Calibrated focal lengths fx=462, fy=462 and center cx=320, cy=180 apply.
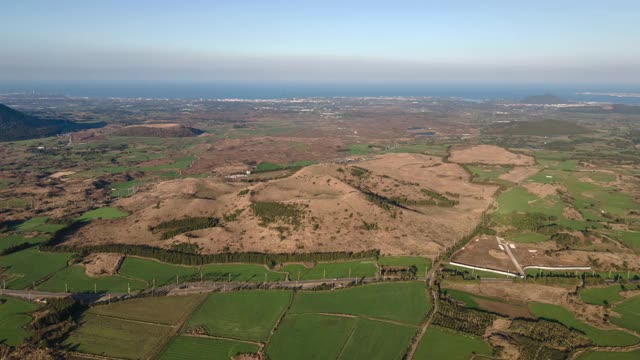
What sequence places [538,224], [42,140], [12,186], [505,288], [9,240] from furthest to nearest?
[42,140] < [12,186] < [538,224] < [9,240] < [505,288]

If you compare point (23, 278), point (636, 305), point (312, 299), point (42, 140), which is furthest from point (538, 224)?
point (42, 140)

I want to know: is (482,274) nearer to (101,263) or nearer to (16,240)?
(101,263)

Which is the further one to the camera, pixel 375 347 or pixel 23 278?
pixel 23 278

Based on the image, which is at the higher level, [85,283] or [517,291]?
[517,291]

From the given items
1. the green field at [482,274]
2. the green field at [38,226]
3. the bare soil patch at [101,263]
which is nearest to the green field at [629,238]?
the green field at [482,274]

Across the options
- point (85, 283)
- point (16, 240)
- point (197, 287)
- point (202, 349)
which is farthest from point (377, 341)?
point (16, 240)

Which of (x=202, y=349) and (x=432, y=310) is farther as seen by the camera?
(x=432, y=310)

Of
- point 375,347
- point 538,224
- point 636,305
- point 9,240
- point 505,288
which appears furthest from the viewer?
point 538,224

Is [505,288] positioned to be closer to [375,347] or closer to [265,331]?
[375,347]
